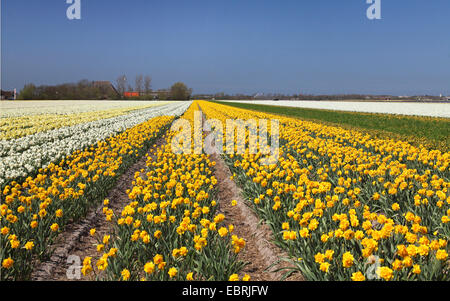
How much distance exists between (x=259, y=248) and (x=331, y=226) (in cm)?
121

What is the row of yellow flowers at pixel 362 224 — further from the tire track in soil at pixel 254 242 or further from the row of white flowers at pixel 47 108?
the row of white flowers at pixel 47 108

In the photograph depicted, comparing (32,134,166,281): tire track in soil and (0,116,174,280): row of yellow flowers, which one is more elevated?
(0,116,174,280): row of yellow flowers

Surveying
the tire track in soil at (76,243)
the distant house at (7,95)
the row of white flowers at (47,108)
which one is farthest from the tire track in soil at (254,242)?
the distant house at (7,95)

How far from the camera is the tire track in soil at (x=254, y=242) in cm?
408

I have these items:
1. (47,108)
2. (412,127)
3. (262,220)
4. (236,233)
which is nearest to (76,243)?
(236,233)

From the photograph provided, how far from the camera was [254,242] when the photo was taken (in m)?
5.00

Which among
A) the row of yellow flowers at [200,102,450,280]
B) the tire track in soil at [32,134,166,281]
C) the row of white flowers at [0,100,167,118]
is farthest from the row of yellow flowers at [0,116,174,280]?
the row of white flowers at [0,100,167,118]

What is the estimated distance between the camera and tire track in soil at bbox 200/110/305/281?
4.08 meters

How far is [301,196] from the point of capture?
15.3 ft

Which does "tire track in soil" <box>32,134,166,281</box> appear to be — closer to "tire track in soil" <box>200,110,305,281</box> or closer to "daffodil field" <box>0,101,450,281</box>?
"daffodil field" <box>0,101,450,281</box>

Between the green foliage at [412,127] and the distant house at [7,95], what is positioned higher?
the distant house at [7,95]

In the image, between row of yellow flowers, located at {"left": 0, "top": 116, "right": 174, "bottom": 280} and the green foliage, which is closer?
row of yellow flowers, located at {"left": 0, "top": 116, "right": 174, "bottom": 280}
